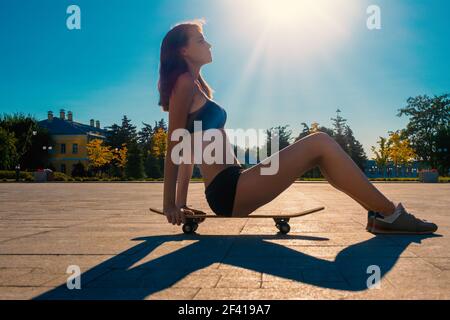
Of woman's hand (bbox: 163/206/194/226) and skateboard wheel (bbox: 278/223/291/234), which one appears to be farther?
skateboard wheel (bbox: 278/223/291/234)

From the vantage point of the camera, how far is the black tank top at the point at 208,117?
387 cm

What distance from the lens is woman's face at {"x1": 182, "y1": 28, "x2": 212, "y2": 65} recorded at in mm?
3980

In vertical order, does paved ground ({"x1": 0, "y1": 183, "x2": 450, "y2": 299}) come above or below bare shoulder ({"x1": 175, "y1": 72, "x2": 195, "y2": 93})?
below

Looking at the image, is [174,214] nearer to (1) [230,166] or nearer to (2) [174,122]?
(1) [230,166]

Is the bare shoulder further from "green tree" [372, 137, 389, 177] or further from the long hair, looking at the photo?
"green tree" [372, 137, 389, 177]

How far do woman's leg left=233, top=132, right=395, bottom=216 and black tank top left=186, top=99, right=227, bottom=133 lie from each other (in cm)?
53

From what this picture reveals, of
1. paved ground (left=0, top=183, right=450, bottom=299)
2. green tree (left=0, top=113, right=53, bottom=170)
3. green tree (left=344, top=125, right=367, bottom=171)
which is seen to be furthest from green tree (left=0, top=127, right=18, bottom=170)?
paved ground (left=0, top=183, right=450, bottom=299)

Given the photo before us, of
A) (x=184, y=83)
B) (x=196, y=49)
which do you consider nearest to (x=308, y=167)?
(x=184, y=83)

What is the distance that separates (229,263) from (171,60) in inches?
78.9

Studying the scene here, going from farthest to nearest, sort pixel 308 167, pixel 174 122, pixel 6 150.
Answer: pixel 6 150 → pixel 308 167 → pixel 174 122

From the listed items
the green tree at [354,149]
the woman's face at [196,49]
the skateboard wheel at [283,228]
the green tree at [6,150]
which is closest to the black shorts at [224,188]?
the skateboard wheel at [283,228]

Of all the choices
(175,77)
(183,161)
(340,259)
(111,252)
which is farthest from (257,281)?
(175,77)

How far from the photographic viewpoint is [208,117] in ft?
12.8
